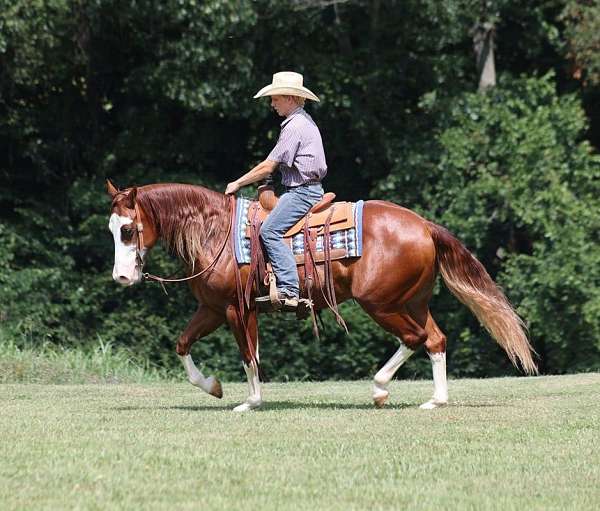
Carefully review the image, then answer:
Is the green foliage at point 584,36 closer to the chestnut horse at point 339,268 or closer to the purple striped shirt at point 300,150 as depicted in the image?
the chestnut horse at point 339,268

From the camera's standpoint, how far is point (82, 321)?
2203 cm

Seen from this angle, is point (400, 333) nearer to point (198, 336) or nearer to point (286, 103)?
point (198, 336)

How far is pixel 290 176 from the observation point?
429 inches

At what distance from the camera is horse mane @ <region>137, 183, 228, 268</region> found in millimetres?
10953

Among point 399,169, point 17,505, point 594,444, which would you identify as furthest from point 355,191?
point 17,505

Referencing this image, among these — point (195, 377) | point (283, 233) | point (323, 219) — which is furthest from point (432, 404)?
point (195, 377)

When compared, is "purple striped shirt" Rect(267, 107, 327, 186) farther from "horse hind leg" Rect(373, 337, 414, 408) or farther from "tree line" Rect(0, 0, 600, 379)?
"tree line" Rect(0, 0, 600, 379)

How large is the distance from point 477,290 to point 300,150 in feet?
6.55

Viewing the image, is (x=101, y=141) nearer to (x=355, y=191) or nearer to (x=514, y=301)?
(x=355, y=191)

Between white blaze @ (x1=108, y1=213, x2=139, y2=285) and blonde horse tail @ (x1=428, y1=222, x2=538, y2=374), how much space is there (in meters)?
2.54

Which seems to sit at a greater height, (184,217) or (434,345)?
(184,217)

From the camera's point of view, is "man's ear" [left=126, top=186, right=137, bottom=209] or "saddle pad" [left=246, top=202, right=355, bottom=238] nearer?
"man's ear" [left=126, top=186, right=137, bottom=209]

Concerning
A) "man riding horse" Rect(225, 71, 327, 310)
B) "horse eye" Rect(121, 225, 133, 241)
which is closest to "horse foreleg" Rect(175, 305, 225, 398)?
"man riding horse" Rect(225, 71, 327, 310)

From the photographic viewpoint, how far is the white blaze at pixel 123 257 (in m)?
10.7
